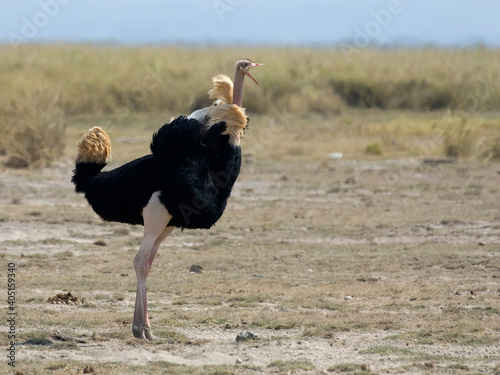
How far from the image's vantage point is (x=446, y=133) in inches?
709

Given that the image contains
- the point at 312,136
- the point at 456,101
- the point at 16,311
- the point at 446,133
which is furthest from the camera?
the point at 456,101

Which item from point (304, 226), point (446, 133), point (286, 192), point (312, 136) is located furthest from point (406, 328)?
point (312, 136)

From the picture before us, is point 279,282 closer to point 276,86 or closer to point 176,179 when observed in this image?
point 176,179

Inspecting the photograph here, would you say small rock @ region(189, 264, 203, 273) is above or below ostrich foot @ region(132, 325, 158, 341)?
below

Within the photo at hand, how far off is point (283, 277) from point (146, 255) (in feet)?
8.07

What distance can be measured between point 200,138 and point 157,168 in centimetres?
39

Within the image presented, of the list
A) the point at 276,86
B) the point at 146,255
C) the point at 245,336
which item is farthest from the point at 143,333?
the point at 276,86

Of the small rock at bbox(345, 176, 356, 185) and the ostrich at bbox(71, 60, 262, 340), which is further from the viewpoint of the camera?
the small rock at bbox(345, 176, 356, 185)

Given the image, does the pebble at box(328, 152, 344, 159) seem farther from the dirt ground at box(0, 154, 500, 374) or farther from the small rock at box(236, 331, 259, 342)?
the small rock at box(236, 331, 259, 342)

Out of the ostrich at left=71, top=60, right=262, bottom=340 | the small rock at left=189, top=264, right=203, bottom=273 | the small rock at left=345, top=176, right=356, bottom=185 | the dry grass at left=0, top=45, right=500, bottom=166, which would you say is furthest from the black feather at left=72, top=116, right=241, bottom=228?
the dry grass at left=0, top=45, right=500, bottom=166

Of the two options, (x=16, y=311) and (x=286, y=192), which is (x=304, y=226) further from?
(x=16, y=311)

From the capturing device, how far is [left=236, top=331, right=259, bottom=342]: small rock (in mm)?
6836

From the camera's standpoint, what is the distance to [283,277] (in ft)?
30.4

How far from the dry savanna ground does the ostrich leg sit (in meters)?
0.15
